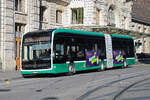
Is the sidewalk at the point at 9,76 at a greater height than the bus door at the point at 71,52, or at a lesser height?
lesser

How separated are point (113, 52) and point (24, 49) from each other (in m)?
9.54

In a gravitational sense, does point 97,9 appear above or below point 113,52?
above

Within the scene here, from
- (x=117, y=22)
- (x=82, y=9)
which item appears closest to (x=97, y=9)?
(x=82, y=9)

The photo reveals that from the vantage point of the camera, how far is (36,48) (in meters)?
17.9

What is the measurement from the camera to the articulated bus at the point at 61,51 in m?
17.5

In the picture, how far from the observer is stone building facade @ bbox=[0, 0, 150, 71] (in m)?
23.7

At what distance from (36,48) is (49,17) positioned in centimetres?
A: 1339

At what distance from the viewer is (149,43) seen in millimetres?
53688

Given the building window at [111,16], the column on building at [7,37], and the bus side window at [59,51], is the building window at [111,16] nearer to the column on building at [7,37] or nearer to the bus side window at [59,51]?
the column on building at [7,37]

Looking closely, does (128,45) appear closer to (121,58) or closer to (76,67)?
(121,58)

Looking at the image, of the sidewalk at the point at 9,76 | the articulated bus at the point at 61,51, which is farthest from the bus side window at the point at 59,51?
the sidewalk at the point at 9,76

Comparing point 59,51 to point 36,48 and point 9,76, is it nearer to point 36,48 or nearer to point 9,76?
point 36,48

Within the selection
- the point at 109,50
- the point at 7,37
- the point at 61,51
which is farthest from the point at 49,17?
the point at 61,51

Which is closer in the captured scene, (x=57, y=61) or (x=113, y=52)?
(x=57, y=61)
